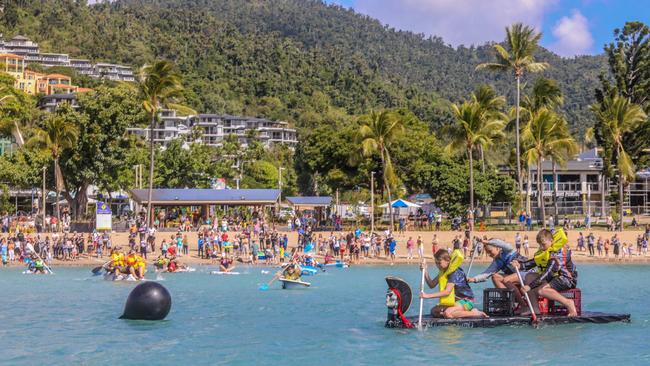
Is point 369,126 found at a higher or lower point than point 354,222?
higher

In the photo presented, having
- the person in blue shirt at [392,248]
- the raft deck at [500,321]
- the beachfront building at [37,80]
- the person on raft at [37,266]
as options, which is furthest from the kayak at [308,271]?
the beachfront building at [37,80]

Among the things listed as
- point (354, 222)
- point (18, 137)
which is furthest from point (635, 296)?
point (18, 137)

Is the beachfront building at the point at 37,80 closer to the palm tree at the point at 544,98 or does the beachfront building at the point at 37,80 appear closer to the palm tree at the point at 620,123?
the palm tree at the point at 544,98

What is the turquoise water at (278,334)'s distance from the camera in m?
17.3

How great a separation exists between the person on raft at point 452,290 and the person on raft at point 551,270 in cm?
116

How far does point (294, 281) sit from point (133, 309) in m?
11.0

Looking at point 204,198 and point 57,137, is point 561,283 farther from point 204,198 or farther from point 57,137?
point 57,137

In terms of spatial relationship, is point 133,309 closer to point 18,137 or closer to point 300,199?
point 300,199

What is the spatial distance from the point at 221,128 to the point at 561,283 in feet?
461

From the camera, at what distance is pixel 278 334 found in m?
20.6

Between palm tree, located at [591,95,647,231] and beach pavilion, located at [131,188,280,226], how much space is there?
23646 millimetres

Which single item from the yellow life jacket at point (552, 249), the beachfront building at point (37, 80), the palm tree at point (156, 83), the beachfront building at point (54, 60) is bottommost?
the yellow life jacket at point (552, 249)

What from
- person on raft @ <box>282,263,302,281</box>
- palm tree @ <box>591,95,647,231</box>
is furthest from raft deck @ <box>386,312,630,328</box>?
palm tree @ <box>591,95,647,231</box>

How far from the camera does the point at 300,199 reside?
7094 cm
